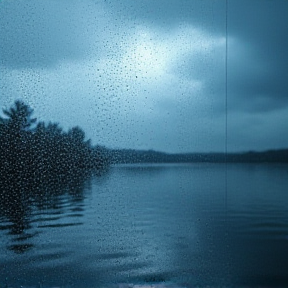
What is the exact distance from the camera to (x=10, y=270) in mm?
3947

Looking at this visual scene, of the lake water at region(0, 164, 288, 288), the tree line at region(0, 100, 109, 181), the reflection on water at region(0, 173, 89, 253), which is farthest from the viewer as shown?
the tree line at region(0, 100, 109, 181)

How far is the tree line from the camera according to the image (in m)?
10.2

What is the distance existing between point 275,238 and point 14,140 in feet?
27.1

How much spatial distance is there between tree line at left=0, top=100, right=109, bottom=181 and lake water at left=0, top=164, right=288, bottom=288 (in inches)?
63.6

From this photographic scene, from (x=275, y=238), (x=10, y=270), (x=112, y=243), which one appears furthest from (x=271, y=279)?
(x=10, y=270)

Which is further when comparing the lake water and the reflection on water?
the reflection on water

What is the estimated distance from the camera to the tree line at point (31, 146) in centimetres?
1018

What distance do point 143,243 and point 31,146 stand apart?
21.0 feet

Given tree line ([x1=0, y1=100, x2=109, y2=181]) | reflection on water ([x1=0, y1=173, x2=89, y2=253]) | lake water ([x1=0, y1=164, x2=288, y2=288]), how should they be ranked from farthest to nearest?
tree line ([x1=0, y1=100, x2=109, y2=181]), reflection on water ([x1=0, y1=173, x2=89, y2=253]), lake water ([x1=0, y1=164, x2=288, y2=288])

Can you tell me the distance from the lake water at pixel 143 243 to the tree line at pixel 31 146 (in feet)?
5.30

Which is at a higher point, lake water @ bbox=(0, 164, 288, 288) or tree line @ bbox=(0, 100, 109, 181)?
tree line @ bbox=(0, 100, 109, 181)

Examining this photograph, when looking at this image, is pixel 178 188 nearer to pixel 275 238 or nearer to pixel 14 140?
pixel 14 140

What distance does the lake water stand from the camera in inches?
145

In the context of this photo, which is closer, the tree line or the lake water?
the lake water
